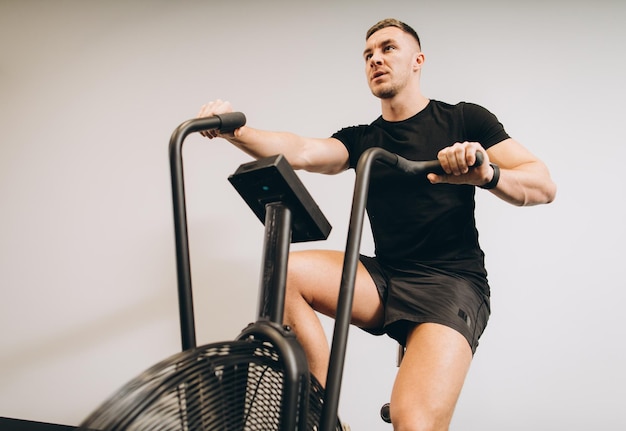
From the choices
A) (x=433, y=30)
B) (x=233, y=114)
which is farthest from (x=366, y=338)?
(x=433, y=30)

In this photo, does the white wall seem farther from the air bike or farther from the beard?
the air bike

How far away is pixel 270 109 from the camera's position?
2.21 metres

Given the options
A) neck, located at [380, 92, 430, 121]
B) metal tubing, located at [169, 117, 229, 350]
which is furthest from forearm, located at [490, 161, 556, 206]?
metal tubing, located at [169, 117, 229, 350]

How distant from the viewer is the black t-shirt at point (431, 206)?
4.69ft

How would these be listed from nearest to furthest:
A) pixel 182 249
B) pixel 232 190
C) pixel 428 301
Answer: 1. pixel 182 249
2. pixel 428 301
3. pixel 232 190

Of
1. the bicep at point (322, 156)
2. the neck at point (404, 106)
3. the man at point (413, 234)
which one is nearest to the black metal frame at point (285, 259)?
the man at point (413, 234)

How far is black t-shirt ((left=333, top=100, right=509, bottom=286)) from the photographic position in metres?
1.43

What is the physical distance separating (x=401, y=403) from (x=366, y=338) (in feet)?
2.86

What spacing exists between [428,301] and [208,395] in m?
0.72

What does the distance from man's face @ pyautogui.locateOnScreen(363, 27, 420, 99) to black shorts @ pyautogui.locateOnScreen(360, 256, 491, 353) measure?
2.03 feet

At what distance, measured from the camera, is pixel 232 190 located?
2170 mm

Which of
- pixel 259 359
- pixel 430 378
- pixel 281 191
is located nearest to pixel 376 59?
pixel 281 191

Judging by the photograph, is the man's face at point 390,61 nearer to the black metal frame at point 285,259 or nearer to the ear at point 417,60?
the ear at point 417,60

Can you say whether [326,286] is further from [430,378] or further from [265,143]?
[265,143]
